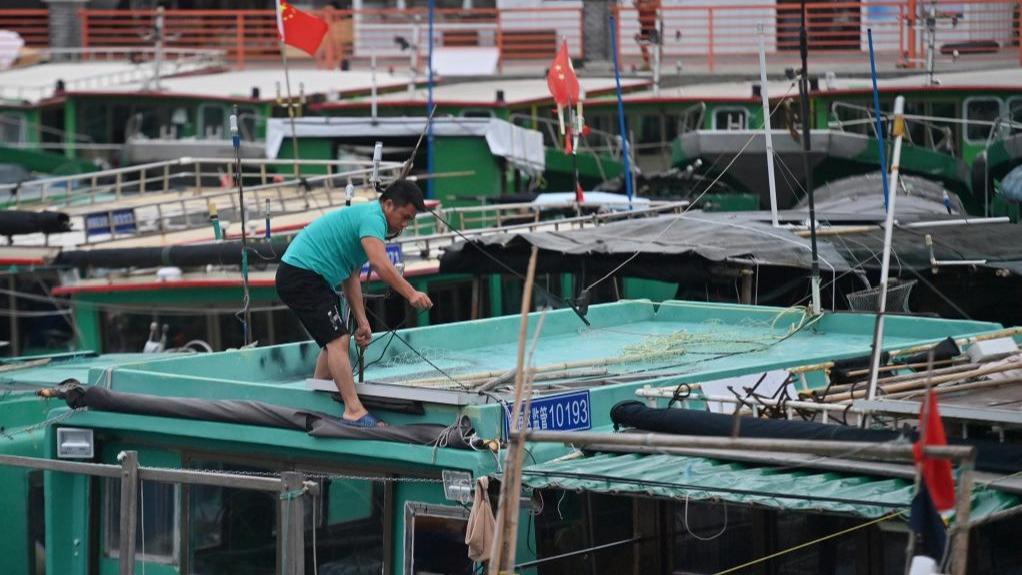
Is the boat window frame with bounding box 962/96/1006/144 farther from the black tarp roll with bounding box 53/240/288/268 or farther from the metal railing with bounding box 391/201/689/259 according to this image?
the black tarp roll with bounding box 53/240/288/268

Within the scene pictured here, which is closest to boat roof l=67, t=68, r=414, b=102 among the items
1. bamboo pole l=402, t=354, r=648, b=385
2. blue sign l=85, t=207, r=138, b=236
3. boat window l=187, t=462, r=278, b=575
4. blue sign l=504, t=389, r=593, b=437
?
blue sign l=85, t=207, r=138, b=236

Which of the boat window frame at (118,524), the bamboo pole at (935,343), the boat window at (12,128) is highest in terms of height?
the boat window at (12,128)

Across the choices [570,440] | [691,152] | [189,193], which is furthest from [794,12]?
[570,440]

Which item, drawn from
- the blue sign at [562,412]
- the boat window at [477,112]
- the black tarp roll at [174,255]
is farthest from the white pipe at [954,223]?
the boat window at [477,112]

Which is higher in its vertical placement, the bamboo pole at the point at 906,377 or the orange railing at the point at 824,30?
the orange railing at the point at 824,30

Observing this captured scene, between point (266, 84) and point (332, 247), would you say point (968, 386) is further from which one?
point (266, 84)

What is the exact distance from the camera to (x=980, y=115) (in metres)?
22.0

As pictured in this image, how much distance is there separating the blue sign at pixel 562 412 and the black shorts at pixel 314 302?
1200mm

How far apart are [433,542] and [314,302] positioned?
4.75ft

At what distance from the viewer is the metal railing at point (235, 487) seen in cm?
767

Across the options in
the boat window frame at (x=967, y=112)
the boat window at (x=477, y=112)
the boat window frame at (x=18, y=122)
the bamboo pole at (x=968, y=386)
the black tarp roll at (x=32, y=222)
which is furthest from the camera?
the boat window frame at (x=18, y=122)

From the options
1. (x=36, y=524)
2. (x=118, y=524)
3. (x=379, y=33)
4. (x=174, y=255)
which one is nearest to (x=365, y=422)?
(x=118, y=524)

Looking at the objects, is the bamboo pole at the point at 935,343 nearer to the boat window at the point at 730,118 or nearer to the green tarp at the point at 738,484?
the green tarp at the point at 738,484

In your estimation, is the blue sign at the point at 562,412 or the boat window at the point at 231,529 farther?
the boat window at the point at 231,529
